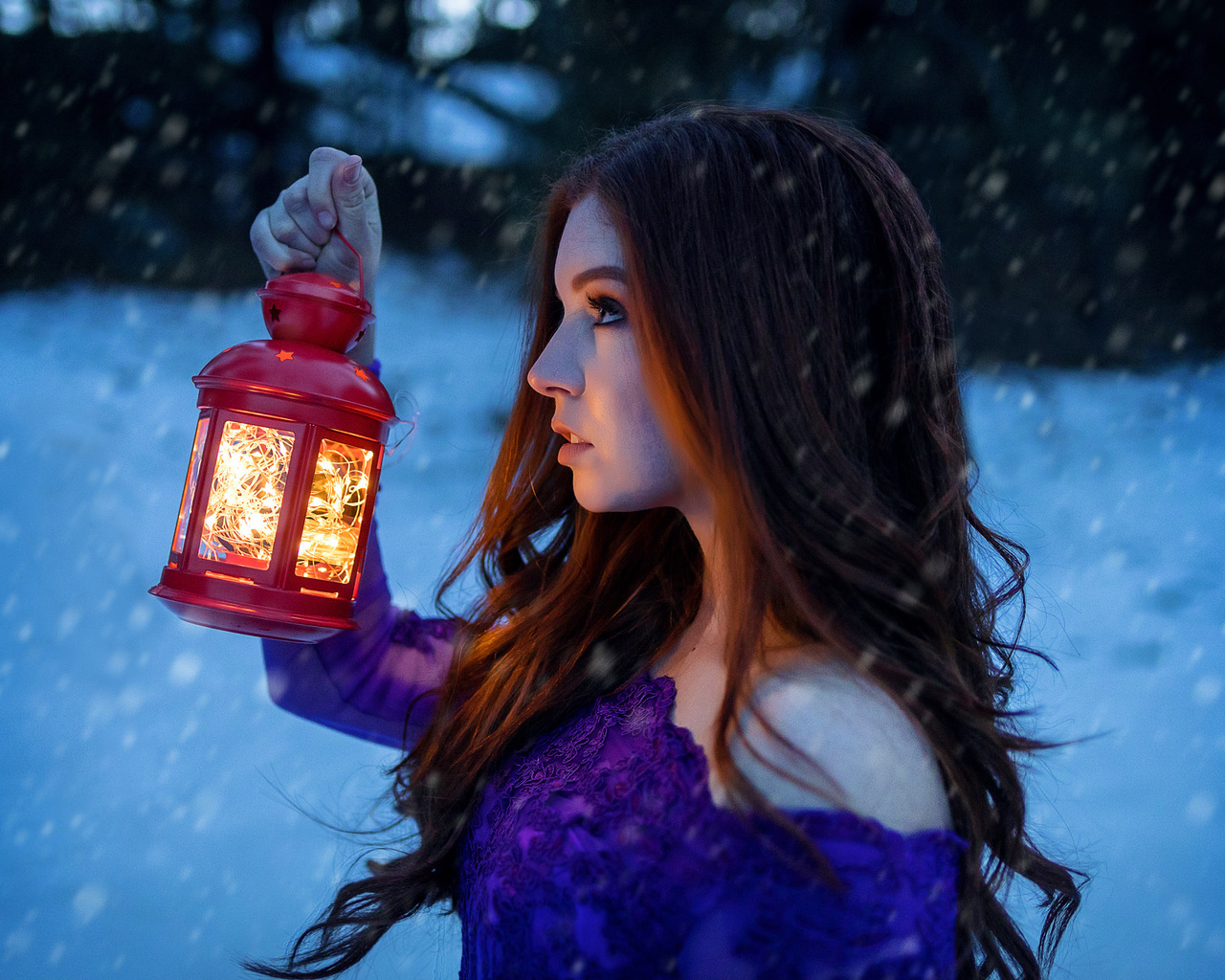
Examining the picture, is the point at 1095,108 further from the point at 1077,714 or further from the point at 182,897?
the point at 182,897

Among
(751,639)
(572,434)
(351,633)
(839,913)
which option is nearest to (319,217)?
(572,434)

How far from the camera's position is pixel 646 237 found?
1.27 metres

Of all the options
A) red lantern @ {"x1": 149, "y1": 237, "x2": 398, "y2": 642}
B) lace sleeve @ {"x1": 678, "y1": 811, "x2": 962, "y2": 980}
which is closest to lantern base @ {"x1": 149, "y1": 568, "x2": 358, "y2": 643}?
red lantern @ {"x1": 149, "y1": 237, "x2": 398, "y2": 642}

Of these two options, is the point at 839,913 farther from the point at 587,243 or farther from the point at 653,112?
the point at 653,112

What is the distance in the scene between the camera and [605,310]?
4.43ft

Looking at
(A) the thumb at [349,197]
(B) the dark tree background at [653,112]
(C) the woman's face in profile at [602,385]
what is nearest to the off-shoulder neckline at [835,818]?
(C) the woman's face in profile at [602,385]

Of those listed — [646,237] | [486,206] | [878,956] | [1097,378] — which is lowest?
[878,956]

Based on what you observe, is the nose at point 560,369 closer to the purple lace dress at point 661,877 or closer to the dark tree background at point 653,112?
the purple lace dress at point 661,877

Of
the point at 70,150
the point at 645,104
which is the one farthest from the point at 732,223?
the point at 70,150

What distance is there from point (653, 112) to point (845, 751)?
2794 mm

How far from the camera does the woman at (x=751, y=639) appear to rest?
107cm

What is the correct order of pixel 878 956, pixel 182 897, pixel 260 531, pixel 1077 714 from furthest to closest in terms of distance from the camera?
Answer: pixel 1077 714 → pixel 182 897 → pixel 260 531 → pixel 878 956

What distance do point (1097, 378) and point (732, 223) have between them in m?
3.05

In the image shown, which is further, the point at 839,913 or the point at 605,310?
the point at 605,310
